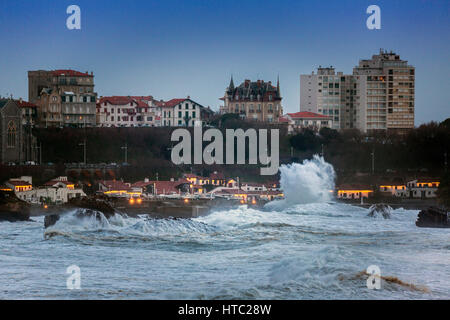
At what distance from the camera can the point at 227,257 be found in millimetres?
8539

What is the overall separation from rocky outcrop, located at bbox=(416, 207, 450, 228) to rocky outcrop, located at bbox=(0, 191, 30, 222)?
6.31 meters

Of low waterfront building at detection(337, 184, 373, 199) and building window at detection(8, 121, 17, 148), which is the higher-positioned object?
building window at detection(8, 121, 17, 148)

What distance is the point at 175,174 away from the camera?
15.6 metres

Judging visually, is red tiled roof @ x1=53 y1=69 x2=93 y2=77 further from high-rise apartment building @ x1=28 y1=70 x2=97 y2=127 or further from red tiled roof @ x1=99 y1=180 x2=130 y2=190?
red tiled roof @ x1=99 y1=180 x2=130 y2=190

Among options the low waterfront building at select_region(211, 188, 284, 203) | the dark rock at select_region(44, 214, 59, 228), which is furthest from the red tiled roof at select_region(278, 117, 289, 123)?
the dark rock at select_region(44, 214, 59, 228)

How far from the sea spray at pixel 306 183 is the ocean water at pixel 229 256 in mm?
1568

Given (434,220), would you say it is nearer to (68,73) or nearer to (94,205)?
(94,205)

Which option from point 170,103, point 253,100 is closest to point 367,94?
point 253,100

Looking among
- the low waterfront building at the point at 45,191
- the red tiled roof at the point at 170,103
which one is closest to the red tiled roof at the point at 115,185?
the low waterfront building at the point at 45,191

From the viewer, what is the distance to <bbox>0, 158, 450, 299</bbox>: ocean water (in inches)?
259

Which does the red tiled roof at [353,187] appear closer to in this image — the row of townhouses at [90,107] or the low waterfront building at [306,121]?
the row of townhouses at [90,107]

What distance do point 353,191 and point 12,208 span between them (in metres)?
6.76

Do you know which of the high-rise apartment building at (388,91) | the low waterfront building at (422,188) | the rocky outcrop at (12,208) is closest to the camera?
the rocky outcrop at (12,208)

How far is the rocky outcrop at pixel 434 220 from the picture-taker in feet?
38.1
